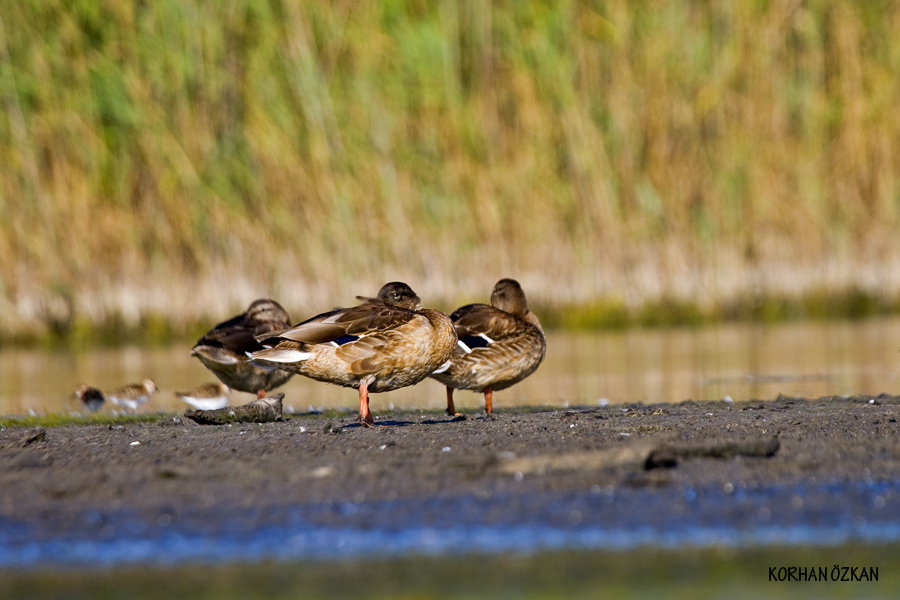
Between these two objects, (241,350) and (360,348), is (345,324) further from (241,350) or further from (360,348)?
(241,350)

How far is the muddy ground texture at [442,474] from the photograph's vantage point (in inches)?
187

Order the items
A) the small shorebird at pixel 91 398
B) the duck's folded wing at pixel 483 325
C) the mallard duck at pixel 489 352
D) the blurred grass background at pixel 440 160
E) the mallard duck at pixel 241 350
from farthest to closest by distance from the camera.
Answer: the blurred grass background at pixel 440 160 < the small shorebird at pixel 91 398 < the mallard duck at pixel 241 350 < the duck's folded wing at pixel 483 325 < the mallard duck at pixel 489 352

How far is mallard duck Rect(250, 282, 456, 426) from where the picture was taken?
796 centimetres

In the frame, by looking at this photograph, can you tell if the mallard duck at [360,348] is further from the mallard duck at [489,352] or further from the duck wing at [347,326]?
the mallard duck at [489,352]

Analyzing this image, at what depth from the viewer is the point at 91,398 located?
10227 mm

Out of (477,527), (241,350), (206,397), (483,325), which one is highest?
(483,325)

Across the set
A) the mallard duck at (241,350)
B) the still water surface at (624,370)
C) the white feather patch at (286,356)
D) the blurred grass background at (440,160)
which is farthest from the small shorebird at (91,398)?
the blurred grass background at (440,160)

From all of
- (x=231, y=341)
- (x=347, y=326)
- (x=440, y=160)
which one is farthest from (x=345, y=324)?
(x=440, y=160)

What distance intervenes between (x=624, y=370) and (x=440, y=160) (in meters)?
5.30

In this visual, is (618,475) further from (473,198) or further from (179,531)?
(473,198)

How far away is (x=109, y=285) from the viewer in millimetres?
16391

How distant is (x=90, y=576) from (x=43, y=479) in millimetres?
1612

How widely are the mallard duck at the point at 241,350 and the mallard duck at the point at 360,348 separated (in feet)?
4.34

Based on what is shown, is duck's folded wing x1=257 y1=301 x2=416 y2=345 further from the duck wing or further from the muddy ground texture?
the muddy ground texture
